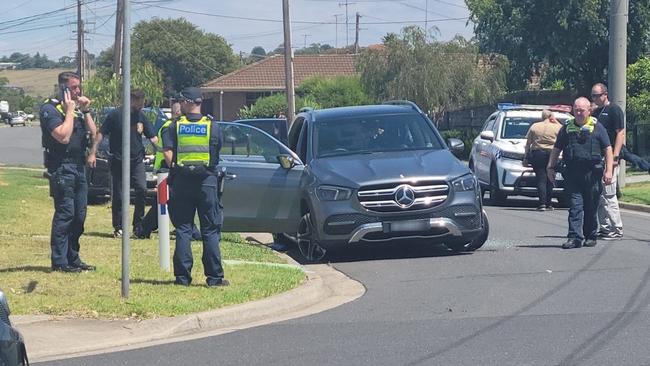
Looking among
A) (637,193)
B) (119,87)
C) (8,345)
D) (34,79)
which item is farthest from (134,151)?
(34,79)

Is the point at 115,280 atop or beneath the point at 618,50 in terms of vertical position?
beneath

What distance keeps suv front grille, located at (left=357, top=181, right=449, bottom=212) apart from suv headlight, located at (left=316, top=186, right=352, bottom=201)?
0.15 meters

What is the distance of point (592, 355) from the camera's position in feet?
24.5

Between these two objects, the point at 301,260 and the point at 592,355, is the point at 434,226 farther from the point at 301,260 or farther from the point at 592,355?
the point at 592,355

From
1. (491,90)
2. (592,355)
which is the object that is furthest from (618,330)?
(491,90)

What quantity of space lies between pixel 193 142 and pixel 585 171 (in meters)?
5.30

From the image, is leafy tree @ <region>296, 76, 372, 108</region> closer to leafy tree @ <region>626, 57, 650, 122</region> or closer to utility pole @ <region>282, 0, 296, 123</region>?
utility pole @ <region>282, 0, 296, 123</region>

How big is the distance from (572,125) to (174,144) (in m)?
5.32

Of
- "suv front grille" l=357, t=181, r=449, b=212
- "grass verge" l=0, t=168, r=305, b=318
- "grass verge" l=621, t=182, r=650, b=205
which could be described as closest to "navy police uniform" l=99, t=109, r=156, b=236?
"grass verge" l=0, t=168, r=305, b=318

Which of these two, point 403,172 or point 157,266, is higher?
point 403,172

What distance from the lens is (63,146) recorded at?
33.4 feet

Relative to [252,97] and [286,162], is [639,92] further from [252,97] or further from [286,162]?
[252,97]

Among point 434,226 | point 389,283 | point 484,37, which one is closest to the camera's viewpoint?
point 389,283

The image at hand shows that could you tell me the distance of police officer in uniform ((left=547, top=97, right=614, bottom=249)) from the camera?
13.0 m
